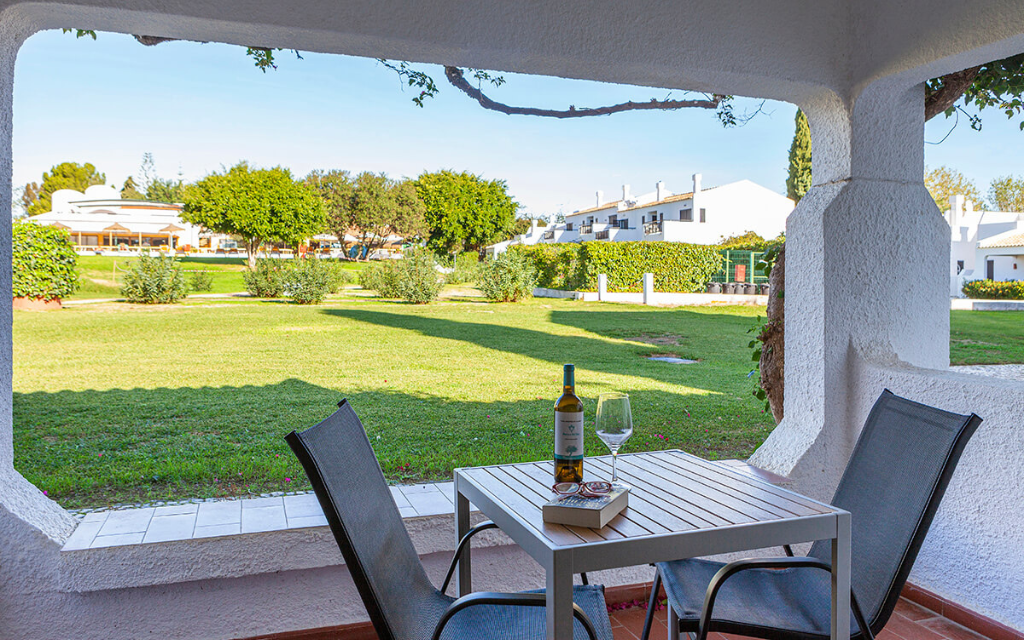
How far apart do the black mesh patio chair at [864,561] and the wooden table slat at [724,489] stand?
0.11 metres

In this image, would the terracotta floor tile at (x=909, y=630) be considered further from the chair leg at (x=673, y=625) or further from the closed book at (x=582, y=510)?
the closed book at (x=582, y=510)

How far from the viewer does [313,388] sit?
7352 mm

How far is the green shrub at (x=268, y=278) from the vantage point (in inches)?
648

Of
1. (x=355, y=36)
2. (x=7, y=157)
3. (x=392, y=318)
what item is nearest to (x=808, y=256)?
(x=355, y=36)

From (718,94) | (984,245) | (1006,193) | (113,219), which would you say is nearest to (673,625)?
(718,94)

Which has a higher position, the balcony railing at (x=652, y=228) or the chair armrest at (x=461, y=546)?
the balcony railing at (x=652, y=228)

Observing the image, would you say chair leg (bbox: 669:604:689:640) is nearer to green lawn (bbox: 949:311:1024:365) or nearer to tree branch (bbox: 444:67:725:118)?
tree branch (bbox: 444:67:725:118)

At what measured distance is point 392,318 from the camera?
13.3 m

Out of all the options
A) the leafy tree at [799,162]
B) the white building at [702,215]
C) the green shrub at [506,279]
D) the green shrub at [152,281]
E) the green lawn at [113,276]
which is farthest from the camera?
the white building at [702,215]

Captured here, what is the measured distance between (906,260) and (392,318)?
11.2m

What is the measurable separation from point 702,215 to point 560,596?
110 ft

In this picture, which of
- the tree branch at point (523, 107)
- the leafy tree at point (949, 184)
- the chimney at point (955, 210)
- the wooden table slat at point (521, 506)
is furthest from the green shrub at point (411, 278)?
the leafy tree at point (949, 184)

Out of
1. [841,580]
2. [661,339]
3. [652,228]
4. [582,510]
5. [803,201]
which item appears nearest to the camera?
[582,510]

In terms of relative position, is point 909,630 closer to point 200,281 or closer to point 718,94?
point 718,94
